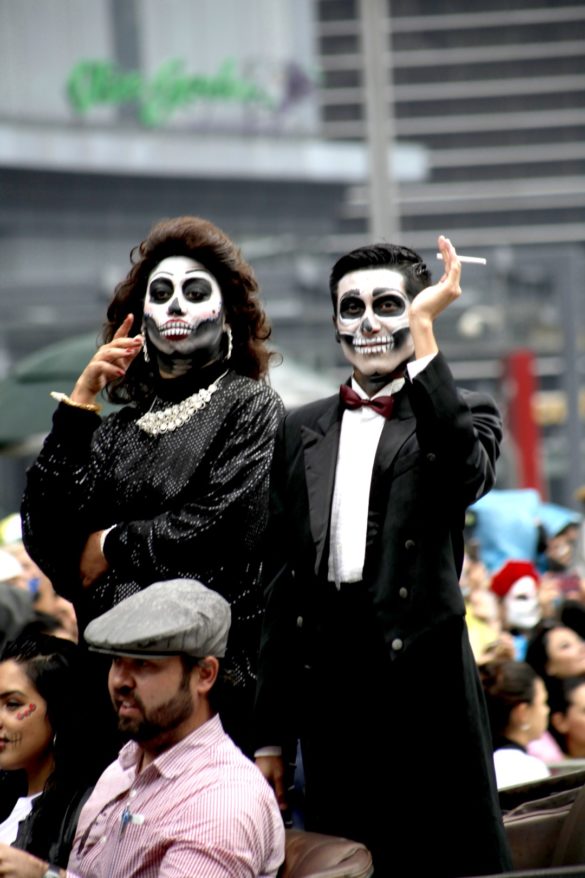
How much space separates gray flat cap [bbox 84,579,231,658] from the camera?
3.21 m

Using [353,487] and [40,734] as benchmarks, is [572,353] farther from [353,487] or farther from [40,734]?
[353,487]

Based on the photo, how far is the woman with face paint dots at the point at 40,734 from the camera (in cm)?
391

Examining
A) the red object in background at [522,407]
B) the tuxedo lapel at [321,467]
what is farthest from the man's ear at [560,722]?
the red object in background at [522,407]

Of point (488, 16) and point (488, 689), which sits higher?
point (488, 16)

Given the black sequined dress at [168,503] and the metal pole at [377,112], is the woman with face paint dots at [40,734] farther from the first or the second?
the metal pole at [377,112]

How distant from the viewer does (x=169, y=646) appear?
10.6ft

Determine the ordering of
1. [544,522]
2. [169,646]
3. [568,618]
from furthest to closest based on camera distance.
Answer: [544,522]
[568,618]
[169,646]

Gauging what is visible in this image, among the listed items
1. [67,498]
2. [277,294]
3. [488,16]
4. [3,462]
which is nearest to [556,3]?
[488,16]

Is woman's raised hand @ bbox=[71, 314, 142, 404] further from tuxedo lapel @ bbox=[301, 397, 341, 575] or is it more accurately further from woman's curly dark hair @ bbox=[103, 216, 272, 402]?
tuxedo lapel @ bbox=[301, 397, 341, 575]

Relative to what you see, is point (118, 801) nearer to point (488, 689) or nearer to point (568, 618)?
point (488, 689)

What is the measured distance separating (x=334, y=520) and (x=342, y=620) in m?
0.21

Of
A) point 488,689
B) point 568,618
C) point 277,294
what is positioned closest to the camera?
point 488,689

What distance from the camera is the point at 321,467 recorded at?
365cm

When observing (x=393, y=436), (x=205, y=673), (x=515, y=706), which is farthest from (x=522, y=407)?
(x=205, y=673)
